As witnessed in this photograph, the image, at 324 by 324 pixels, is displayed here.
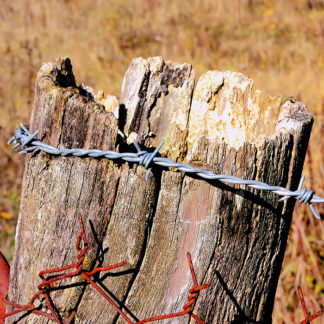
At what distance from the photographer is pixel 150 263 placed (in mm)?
1484

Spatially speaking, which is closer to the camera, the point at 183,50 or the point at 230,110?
the point at 230,110

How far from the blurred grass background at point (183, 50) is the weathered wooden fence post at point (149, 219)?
1.99 meters

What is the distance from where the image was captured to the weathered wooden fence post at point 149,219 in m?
1.42

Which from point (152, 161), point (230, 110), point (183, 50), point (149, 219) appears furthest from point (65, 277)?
point (183, 50)

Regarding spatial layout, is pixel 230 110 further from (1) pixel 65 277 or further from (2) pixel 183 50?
(2) pixel 183 50

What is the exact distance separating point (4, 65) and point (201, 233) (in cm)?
596

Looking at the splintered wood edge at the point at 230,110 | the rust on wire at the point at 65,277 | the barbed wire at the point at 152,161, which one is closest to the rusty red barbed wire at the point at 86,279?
the rust on wire at the point at 65,277

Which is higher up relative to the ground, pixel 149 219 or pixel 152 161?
pixel 152 161

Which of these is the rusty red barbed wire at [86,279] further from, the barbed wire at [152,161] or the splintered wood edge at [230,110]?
the splintered wood edge at [230,110]

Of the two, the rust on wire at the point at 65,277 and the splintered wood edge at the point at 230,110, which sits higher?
the splintered wood edge at the point at 230,110

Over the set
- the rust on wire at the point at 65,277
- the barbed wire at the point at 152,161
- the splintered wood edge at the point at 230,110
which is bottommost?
the rust on wire at the point at 65,277

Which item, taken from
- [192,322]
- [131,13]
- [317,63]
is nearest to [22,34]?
[131,13]

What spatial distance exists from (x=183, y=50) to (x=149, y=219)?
6.41 m

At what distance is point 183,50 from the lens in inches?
294
